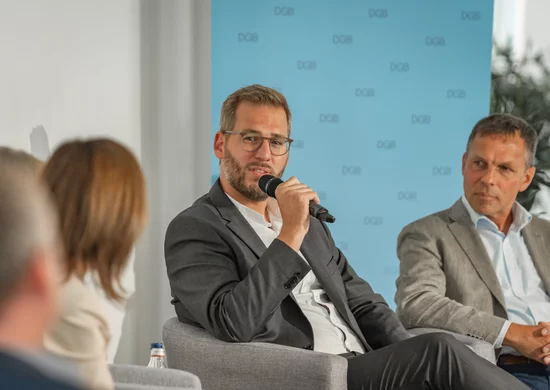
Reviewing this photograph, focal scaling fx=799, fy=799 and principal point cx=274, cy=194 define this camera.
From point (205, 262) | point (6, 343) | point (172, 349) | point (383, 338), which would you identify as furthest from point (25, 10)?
point (6, 343)

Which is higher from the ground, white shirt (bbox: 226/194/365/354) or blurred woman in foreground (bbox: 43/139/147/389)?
blurred woman in foreground (bbox: 43/139/147/389)

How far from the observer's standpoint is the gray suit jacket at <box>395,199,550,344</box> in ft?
9.83

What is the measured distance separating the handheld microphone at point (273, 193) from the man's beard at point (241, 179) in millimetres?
85

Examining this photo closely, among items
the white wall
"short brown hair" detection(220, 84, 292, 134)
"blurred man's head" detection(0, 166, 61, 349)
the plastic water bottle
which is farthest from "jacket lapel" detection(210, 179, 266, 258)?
"blurred man's head" detection(0, 166, 61, 349)

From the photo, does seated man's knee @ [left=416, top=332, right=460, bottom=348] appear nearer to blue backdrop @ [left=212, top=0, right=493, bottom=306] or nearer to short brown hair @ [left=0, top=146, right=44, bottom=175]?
short brown hair @ [left=0, top=146, right=44, bottom=175]

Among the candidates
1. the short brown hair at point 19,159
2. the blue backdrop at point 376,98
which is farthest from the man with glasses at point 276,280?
the blue backdrop at point 376,98

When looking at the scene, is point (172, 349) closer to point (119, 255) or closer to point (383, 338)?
point (383, 338)

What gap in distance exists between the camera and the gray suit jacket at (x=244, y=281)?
2.46 m

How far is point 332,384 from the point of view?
7.59ft

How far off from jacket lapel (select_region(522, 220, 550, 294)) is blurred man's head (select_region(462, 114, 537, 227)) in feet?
0.42

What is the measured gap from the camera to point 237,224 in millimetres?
2730

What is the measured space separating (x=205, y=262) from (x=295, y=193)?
0.37 metres

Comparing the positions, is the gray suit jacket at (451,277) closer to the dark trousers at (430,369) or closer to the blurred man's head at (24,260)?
the dark trousers at (430,369)

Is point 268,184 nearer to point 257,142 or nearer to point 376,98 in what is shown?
point 257,142
